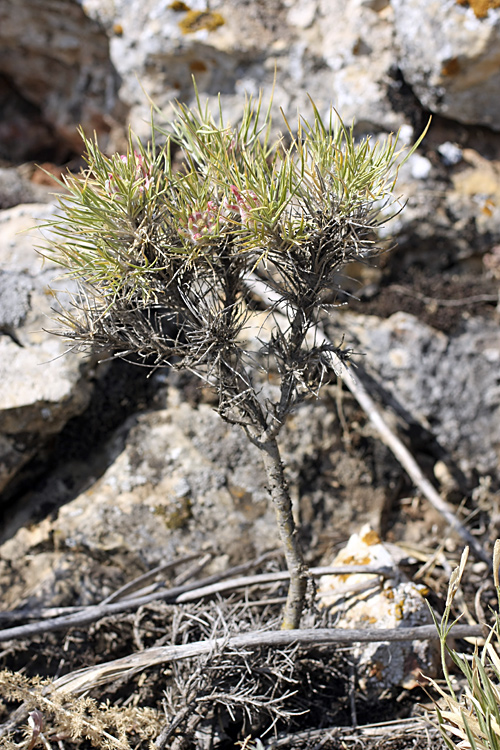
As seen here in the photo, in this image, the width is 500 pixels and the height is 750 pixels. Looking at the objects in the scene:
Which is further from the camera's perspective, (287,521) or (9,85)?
(9,85)

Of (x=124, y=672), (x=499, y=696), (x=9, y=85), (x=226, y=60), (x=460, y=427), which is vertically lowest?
(x=124, y=672)

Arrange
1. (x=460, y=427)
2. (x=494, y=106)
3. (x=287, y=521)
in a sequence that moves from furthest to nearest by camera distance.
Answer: (x=494, y=106) < (x=460, y=427) < (x=287, y=521)

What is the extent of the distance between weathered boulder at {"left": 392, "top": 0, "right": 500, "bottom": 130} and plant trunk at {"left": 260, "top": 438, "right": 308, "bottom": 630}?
4183 mm

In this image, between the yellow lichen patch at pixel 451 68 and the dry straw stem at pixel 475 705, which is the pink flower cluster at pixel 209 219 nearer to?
the dry straw stem at pixel 475 705

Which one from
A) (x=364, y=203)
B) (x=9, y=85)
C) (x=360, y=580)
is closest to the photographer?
(x=364, y=203)

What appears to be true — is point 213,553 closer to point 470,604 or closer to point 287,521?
point 287,521

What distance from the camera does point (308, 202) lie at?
2.10 meters

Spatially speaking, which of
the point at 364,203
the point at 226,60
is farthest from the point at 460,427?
the point at 226,60

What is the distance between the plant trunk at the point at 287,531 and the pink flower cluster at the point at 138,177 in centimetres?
134

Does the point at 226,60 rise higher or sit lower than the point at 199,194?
higher

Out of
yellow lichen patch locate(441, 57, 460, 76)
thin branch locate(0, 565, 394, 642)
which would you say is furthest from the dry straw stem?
yellow lichen patch locate(441, 57, 460, 76)

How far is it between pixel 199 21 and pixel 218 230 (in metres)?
4.19

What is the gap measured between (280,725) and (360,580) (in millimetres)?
1003

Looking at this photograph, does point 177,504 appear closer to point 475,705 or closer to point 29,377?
point 29,377
